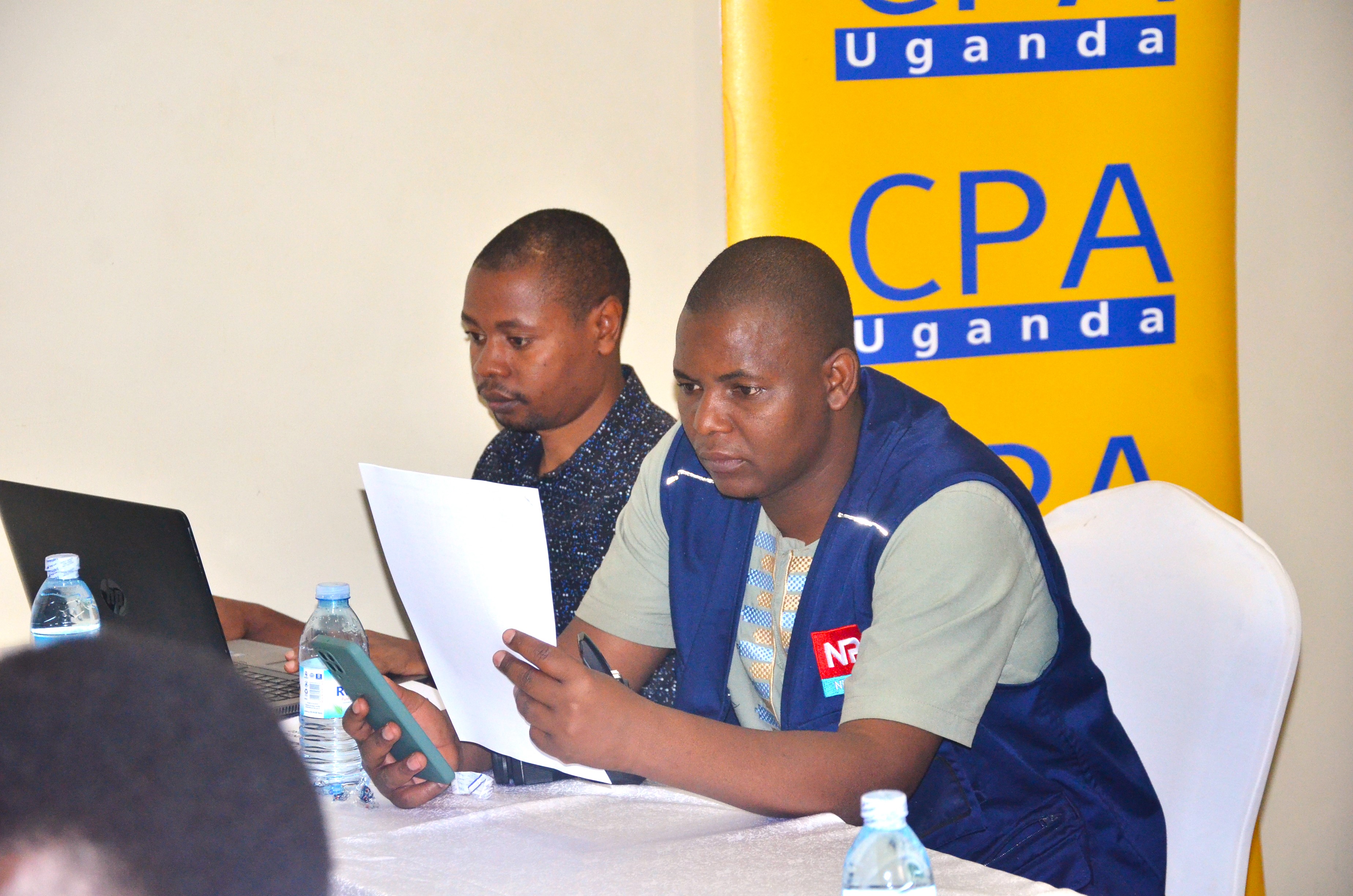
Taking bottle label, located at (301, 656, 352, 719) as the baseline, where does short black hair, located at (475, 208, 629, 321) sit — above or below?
above

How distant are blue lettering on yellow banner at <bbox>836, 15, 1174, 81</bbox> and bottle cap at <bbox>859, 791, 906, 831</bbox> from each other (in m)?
2.07

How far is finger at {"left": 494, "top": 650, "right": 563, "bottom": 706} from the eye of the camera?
1.25 meters

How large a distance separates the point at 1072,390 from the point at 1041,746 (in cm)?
135

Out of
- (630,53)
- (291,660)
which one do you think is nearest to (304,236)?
(630,53)

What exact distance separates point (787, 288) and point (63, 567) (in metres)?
1.01

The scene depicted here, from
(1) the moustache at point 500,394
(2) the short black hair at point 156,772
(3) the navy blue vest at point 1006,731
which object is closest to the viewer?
(2) the short black hair at point 156,772

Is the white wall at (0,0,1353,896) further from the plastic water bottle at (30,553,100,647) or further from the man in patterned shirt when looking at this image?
the plastic water bottle at (30,553,100,647)

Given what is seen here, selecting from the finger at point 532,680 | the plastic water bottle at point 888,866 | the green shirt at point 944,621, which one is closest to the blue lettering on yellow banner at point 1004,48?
the green shirt at point 944,621

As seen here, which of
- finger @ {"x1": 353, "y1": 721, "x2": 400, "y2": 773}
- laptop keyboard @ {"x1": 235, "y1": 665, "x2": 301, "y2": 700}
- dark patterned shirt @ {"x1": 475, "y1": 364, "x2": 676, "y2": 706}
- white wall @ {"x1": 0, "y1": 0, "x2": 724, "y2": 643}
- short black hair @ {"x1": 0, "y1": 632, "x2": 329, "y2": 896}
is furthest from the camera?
white wall @ {"x1": 0, "y1": 0, "x2": 724, "y2": 643}

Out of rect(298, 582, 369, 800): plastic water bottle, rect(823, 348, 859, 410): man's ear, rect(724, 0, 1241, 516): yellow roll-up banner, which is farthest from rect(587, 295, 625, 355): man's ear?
rect(298, 582, 369, 800): plastic water bottle

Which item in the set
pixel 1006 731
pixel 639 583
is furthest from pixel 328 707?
pixel 1006 731

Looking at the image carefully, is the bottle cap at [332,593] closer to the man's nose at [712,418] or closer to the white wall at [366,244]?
the man's nose at [712,418]

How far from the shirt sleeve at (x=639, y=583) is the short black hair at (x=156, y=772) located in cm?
133

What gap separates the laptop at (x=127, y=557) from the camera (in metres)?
1.42
